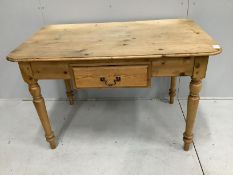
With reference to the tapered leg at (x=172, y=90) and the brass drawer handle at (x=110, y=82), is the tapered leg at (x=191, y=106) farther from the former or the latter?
the tapered leg at (x=172, y=90)

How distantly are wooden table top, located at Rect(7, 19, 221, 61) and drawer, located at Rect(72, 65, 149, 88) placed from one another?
0.26 feet

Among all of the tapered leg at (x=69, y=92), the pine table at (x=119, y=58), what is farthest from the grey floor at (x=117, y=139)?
the pine table at (x=119, y=58)

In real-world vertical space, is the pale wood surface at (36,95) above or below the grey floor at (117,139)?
above

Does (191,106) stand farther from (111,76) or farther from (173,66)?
(111,76)

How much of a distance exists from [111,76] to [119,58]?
0.12m

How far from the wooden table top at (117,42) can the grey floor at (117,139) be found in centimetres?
68

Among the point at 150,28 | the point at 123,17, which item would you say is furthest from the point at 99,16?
the point at 150,28

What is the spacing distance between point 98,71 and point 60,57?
0.64 ft

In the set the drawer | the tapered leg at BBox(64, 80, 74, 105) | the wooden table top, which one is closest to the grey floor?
the tapered leg at BBox(64, 80, 74, 105)

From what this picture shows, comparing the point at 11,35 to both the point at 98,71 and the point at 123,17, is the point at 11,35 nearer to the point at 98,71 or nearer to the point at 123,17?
the point at 123,17

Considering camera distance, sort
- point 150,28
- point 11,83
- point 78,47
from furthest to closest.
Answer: point 11,83 → point 150,28 → point 78,47

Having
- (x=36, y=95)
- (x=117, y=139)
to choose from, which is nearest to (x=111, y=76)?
(x=36, y=95)

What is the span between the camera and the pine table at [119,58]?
110cm

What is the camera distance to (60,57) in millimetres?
1109
